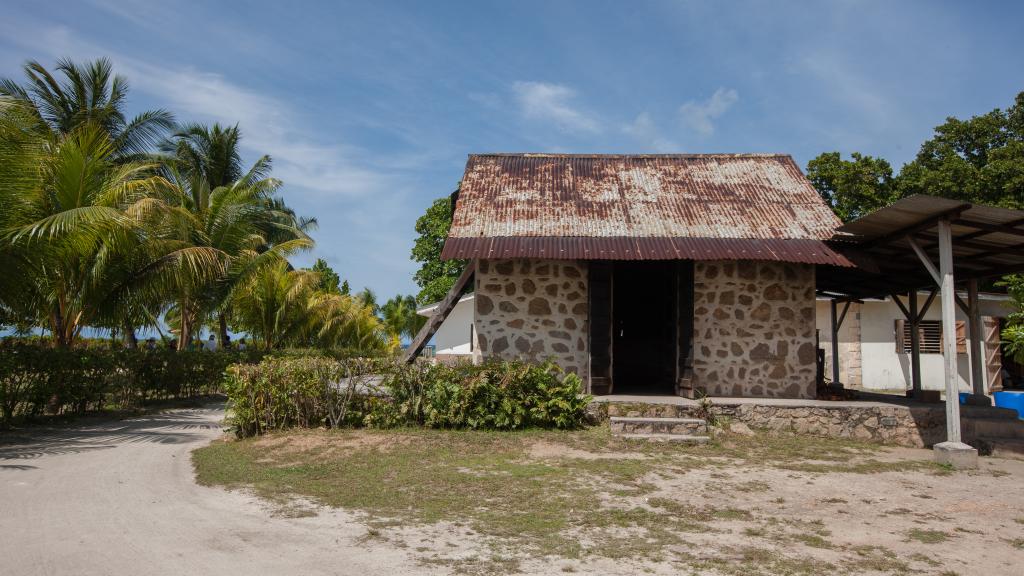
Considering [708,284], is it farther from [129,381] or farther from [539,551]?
[129,381]

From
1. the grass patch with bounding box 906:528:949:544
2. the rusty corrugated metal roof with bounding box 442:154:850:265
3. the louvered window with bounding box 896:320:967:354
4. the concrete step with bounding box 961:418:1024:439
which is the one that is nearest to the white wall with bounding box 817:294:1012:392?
the louvered window with bounding box 896:320:967:354

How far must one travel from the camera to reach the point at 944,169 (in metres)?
22.7

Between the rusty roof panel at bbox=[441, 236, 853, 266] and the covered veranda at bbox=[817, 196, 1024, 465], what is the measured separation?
710 millimetres

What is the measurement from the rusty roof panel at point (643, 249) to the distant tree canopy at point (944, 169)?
1493cm

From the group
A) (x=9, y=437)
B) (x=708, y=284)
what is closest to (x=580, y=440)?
(x=708, y=284)

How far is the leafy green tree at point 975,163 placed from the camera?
2139 cm

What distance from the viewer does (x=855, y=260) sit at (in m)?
10.3

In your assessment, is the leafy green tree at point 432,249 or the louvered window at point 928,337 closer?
the louvered window at point 928,337

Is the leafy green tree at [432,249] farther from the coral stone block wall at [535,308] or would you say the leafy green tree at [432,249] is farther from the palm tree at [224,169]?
the coral stone block wall at [535,308]

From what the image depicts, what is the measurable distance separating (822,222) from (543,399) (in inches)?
227

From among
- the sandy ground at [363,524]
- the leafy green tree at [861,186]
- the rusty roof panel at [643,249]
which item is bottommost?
the sandy ground at [363,524]

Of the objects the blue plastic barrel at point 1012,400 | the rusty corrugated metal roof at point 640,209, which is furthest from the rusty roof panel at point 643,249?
the blue plastic barrel at point 1012,400

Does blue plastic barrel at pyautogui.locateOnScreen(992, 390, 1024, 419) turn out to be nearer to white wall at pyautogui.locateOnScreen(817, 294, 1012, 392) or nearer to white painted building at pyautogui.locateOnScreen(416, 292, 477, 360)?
white wall at pyautogui.locateOnScreen(817, 294, 1012, 392)

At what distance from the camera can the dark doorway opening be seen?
13339mm
